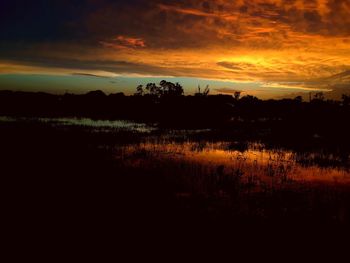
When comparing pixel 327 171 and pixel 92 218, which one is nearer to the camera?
pixel 92 218

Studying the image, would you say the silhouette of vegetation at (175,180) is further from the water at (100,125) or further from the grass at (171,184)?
the water at (100,125)

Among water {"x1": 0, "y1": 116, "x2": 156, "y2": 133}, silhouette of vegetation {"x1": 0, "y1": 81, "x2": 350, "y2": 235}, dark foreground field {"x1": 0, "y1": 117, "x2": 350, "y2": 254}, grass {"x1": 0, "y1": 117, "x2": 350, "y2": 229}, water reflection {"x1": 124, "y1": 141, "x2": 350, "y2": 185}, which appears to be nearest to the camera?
dark foreground field {"x1": 0, "y1": 117, "x2": 350, "y2": 254}

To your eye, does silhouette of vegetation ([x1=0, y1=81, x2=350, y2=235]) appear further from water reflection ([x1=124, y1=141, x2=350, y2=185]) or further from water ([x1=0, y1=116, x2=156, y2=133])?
water ([x1=0, y1=116, x2=156, y2=133])

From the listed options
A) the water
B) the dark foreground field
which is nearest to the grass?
the dark foreground field

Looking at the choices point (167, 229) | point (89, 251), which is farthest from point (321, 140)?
point (89, 251)

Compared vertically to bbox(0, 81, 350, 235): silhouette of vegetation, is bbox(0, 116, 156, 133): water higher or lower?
higher

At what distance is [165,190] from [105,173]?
3.03 m

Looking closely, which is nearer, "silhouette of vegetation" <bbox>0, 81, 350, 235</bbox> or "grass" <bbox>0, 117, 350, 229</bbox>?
"silhouette of vegetation" <bbox>0, 81, 350, 235</bbox>

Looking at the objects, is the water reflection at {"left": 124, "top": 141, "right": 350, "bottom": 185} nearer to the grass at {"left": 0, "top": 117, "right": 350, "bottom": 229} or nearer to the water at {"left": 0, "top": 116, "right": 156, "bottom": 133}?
the grass at {"left": 0, "top": 117, "right": 350, "bottom": 229}

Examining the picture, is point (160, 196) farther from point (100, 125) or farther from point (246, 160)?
point (100, 125)

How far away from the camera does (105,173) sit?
13117 mm

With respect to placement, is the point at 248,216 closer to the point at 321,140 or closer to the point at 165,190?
the point at 165,190

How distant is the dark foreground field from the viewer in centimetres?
784

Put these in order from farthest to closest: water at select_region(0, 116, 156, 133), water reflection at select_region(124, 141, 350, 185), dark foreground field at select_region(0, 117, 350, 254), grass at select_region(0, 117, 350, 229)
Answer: water at select_region(0, 116, 156, 133) → water reflection at select_region(124, 141, 350, 185) → grass at select_region(0, 117, 350, 229) → dark foreground field at select_region(0, 117, 350, 254)
